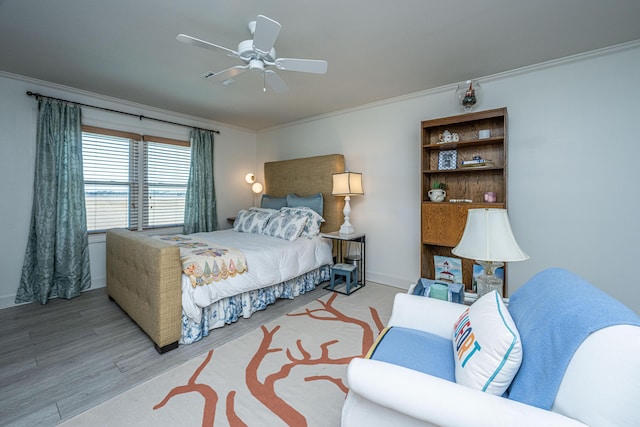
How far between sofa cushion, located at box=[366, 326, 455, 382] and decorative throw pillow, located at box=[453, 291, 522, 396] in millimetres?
98

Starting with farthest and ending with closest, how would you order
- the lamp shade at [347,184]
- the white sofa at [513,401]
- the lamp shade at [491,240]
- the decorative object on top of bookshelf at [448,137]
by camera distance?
the lamp shade at [347,184]
the decorative object on top of bookshelf at [448,137]
the lamp shade at [491,240]
the white sofa at [513,401]

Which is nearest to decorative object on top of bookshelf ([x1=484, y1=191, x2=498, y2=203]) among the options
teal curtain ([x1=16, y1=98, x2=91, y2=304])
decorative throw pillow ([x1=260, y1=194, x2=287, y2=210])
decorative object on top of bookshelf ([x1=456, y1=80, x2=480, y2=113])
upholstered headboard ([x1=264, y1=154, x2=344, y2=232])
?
decorative object on top of bookshelf ([x1=456, y1=80, x2=480, y2=113])

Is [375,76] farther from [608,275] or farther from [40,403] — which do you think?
[40,403]

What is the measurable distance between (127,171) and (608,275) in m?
5.61

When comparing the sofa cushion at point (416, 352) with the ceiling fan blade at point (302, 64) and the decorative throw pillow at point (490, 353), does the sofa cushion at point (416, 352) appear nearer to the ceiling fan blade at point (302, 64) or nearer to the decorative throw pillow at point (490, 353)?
the decorative throw pillow at point (490, 353)

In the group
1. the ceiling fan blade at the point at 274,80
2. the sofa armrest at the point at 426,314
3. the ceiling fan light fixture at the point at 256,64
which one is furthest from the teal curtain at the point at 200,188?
the sofa armrest at the point at 426,314

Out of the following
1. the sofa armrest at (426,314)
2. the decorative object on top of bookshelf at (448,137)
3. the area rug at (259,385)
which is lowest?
the area rug at (259,385)

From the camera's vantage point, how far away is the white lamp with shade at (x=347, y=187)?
3.63 metres

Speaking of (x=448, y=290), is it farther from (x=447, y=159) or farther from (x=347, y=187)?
(x=347, y=187)

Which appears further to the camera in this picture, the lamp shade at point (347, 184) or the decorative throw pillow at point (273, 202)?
the decorative throw pillow at point (273, 202)

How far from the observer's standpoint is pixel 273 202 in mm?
4648

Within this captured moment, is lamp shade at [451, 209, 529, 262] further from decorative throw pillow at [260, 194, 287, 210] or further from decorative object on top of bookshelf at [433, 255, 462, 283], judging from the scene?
decorative throw pillow at [260, 194, 287, 210]

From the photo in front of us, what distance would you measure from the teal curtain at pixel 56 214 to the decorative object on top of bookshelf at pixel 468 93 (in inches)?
176

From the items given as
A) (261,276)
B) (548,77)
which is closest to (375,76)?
(548,77)
